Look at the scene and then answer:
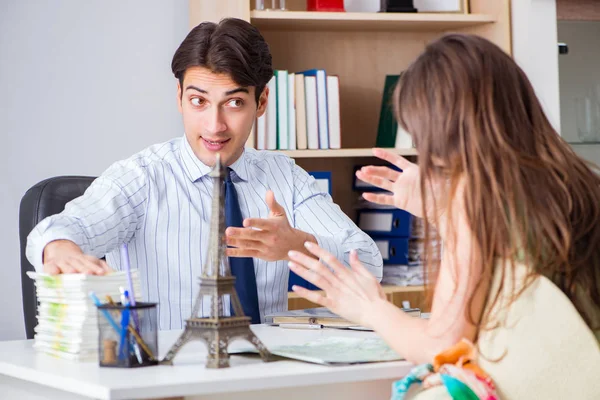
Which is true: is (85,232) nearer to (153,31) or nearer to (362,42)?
(153,31)

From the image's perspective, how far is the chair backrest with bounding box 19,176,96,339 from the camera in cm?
203

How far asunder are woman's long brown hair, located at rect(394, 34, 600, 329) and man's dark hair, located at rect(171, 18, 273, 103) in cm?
90

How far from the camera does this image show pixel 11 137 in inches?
111

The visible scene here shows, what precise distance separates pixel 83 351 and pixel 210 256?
255 mm

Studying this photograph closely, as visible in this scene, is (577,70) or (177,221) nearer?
(177,221)

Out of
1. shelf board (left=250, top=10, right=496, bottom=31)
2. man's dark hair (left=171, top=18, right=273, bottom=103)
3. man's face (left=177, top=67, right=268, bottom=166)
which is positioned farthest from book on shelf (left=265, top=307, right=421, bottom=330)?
shelf board (left=250, top=10, right=496, bottom=31)

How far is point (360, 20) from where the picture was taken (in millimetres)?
2904

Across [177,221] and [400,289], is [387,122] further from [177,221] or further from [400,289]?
[177,221]

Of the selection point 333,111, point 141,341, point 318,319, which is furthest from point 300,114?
point 141,341

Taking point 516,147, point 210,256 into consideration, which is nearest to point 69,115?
point 210,256

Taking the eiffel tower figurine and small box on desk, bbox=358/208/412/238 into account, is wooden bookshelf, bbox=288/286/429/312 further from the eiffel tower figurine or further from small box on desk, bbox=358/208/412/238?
the eiffel tower figurine

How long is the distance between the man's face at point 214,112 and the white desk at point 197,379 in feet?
2.65

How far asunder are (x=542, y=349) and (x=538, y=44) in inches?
79.4

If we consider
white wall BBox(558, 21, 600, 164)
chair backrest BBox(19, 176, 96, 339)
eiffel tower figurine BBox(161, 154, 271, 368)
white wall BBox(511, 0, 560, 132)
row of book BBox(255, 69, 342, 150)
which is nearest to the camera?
eiffel tower figurine BBox(161, 154, 271, 368)
